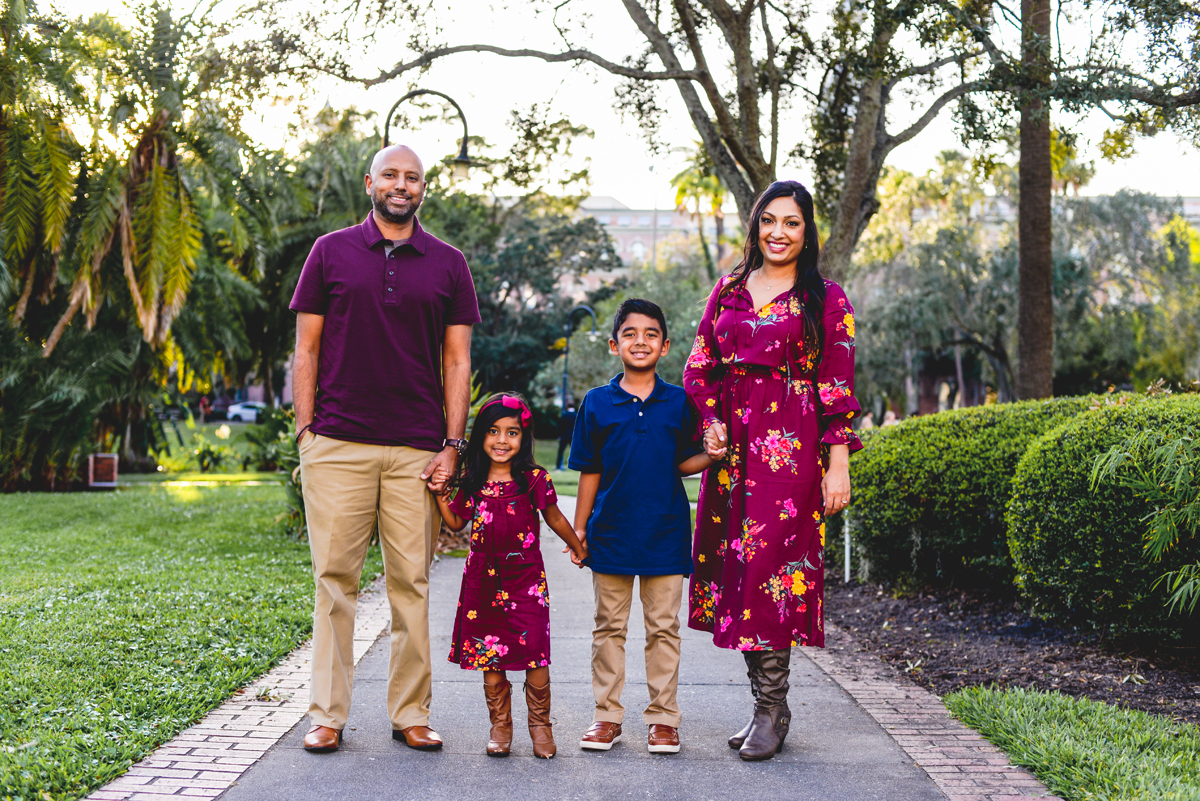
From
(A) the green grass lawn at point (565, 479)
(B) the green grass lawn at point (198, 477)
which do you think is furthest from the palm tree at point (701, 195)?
(B) the green grass lawn at point (198, 477)

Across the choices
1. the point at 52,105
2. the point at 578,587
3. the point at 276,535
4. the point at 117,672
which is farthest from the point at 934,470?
the point at 52,105

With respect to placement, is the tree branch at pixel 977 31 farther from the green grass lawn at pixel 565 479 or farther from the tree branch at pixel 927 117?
the green grass lawn at pixel 565 479

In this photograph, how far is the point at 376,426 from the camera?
3838mm

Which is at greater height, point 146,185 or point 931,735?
point 146,185

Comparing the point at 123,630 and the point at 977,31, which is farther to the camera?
the point at 977,31

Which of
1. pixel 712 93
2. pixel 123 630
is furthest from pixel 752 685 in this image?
pixel 712 93

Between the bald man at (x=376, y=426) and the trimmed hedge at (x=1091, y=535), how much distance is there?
3219 millimetres

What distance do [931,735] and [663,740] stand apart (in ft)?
3.78

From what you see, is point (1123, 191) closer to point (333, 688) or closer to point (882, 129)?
point (882, 129)

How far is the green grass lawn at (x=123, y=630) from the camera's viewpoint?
3.68 meters

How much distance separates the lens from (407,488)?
3.91 m

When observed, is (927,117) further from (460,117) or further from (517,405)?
(517,405)

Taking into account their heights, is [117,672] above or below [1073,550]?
below

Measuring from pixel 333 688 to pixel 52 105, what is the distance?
11.9 meters
